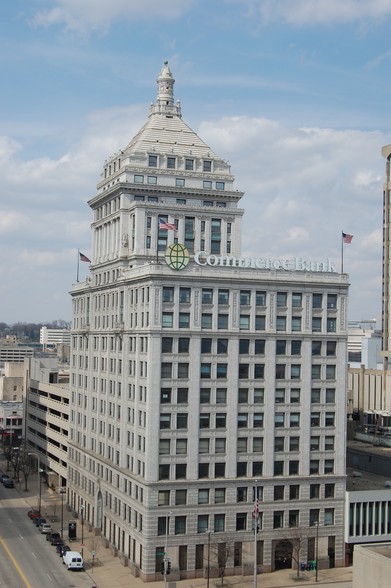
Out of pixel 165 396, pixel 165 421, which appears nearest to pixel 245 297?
pixel 165 396

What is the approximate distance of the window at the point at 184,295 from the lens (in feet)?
377

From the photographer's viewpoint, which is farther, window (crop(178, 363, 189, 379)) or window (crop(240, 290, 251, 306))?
window (crop(240, 290, 251, 306))

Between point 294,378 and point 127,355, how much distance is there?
943 inches

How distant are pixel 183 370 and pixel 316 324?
20.4 m

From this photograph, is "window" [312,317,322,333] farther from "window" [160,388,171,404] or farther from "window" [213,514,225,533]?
"window" [213,514,225,533]

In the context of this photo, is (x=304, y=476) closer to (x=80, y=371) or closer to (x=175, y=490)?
(x=175, y=490)

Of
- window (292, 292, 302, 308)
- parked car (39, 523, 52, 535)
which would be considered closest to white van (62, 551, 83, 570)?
parked car (39, 523, 52, 535)

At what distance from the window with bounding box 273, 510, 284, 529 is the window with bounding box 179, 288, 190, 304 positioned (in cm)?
3060

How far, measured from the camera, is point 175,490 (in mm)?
112812

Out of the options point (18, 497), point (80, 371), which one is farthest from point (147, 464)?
point (18, 497)

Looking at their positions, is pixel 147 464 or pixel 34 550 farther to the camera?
pixel 34 550

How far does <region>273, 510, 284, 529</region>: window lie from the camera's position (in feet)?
382

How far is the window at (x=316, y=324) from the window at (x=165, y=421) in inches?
943

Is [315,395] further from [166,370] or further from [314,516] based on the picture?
[166,370]
